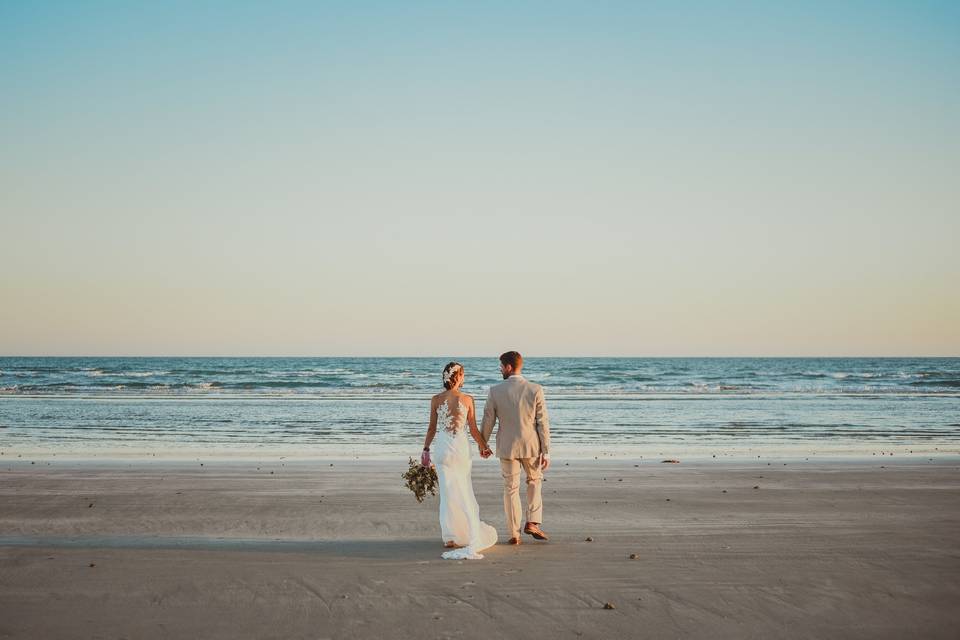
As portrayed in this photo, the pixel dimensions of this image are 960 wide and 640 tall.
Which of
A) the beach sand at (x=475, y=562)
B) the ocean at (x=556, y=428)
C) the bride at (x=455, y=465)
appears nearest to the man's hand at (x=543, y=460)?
the bride at (x=455, y=465)

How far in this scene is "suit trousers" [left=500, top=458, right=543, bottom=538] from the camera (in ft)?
25.5

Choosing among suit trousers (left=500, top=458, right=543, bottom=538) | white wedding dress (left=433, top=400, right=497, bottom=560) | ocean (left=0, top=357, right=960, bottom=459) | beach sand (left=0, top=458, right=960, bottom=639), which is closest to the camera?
beach sand (left=0, top=458, right=960, bottom=639)

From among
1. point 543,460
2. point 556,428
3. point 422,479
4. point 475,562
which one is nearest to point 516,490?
point 543,460

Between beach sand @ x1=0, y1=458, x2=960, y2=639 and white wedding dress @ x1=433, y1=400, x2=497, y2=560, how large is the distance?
7.0 inches

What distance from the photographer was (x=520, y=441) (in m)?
7.81

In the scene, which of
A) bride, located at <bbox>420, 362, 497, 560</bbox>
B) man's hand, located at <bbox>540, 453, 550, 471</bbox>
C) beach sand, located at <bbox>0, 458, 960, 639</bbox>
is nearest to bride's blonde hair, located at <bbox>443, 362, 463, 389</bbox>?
bride, located at <bbox>420, 362, 497, 560</bbox>

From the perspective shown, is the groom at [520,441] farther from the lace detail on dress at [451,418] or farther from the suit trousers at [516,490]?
the lace detail on dress at [451,418]

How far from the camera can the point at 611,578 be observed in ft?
20.8

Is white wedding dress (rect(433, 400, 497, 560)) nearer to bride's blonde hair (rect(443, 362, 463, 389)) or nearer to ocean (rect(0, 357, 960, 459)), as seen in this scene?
bride's blonde hair (rect(443, 362, 463, 389))

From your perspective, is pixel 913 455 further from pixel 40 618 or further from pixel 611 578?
pixel 40 618

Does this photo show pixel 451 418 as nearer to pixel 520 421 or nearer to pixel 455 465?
pixel 455 465

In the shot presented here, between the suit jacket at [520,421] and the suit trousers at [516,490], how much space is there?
76 millimetres

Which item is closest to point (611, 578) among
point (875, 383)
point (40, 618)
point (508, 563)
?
point (508, 563)

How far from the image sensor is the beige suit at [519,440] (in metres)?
7.80
